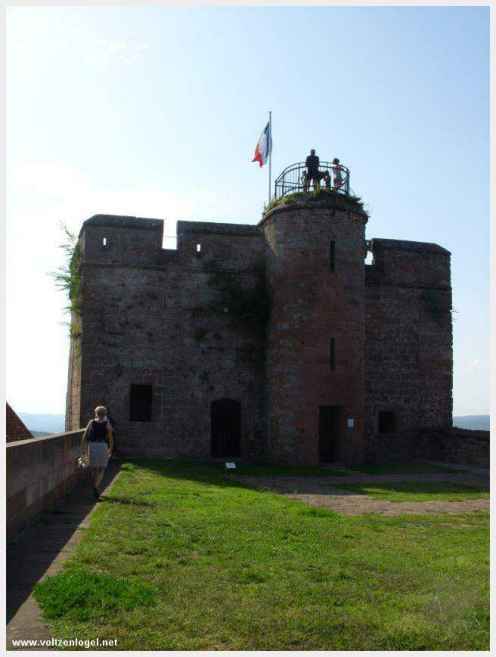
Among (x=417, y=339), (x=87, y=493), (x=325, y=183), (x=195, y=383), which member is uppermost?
(x=325, y=183)

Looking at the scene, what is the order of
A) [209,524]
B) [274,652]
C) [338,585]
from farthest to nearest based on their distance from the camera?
[209,524]
[338,585]
[274,652]

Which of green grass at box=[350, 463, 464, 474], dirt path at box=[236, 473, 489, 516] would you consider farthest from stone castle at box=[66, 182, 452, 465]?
dirt path at box=[236, 473, 489, 516]

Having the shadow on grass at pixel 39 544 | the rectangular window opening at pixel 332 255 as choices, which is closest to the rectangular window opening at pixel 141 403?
the rectangular window opening at pixel 332 255

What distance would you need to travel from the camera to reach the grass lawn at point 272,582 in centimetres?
440

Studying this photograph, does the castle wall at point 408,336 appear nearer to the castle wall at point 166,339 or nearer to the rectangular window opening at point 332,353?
the rectangular window opening at point 332,353

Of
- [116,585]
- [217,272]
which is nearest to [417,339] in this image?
[217,272]

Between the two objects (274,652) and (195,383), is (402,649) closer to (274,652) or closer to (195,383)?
(274,652)

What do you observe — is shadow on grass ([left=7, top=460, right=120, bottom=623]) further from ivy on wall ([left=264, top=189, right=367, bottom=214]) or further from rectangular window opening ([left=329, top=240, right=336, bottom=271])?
ivy on wall ([left=264, top=189, right=367, bottom=214])

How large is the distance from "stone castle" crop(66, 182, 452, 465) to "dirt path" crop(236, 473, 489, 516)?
114 inches

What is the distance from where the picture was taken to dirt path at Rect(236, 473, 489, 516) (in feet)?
34.6

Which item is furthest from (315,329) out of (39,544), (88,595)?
(88,595)

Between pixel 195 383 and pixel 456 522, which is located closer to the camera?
pixel 456 522

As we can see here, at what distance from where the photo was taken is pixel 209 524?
8.32 meters

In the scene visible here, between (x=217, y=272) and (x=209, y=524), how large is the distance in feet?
42.1
